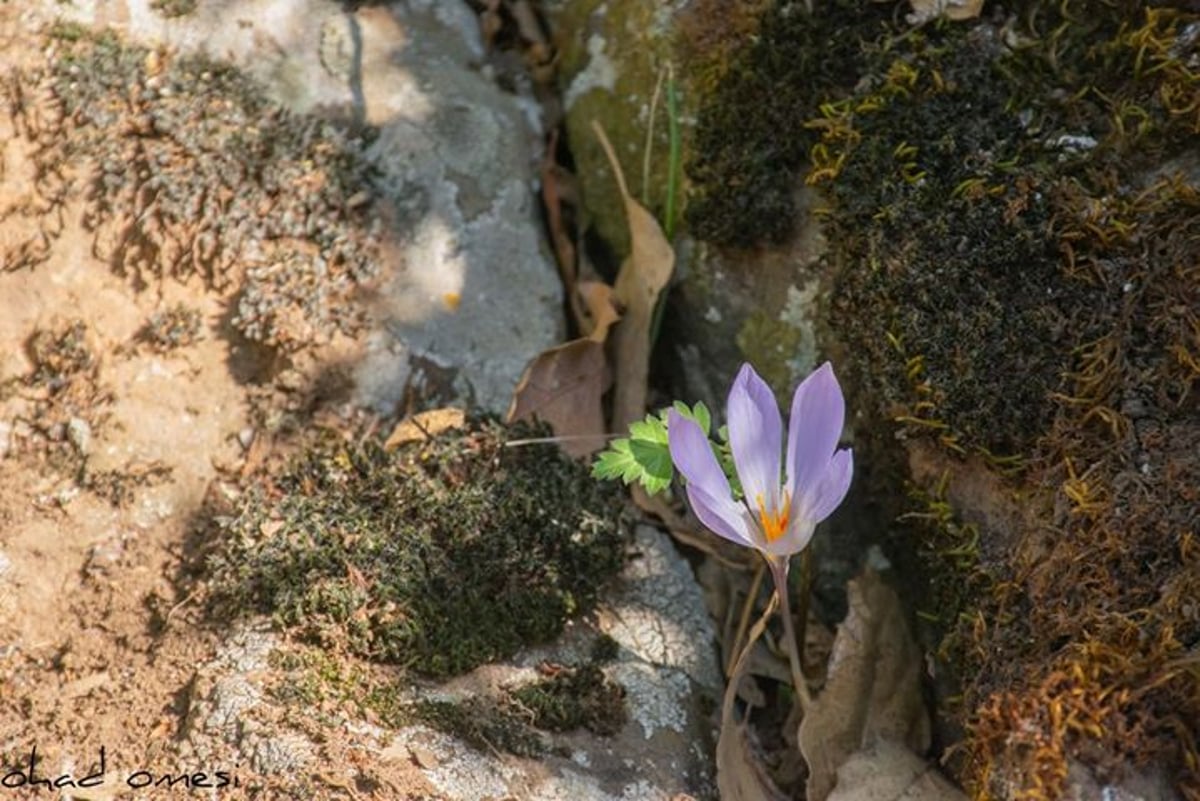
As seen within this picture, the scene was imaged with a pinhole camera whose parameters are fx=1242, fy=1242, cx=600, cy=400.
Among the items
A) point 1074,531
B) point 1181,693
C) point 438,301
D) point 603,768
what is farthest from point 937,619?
point 438,301

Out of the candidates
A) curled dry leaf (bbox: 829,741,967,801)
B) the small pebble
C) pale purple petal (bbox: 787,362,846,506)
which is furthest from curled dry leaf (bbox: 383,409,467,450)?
curled dry leaf (bbox: 829,741,967,801)

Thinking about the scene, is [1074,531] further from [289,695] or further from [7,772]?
[7,772]

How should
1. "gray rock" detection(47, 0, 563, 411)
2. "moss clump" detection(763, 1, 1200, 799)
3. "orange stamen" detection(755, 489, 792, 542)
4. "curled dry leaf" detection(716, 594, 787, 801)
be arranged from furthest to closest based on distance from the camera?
"gray rock" detection(47, 0, 563, 411)
"curled dry leaf" detection(716, 594, 787, 801)
"orange stamen" detection(755, 489, 792, 542)
"moss clump" detection(763, 1, 1200, 799)

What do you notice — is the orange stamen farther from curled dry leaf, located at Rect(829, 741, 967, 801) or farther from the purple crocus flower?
curled dry leaf, located at Rect(829, 741, 967, 801)

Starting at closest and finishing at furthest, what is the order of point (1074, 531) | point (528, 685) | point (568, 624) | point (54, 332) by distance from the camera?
point (1074, 531), point (528, 685), point (568, 624), point (54, 332)

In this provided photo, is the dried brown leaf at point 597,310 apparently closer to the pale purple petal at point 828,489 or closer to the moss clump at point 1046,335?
the moss clump at point 1046,335
